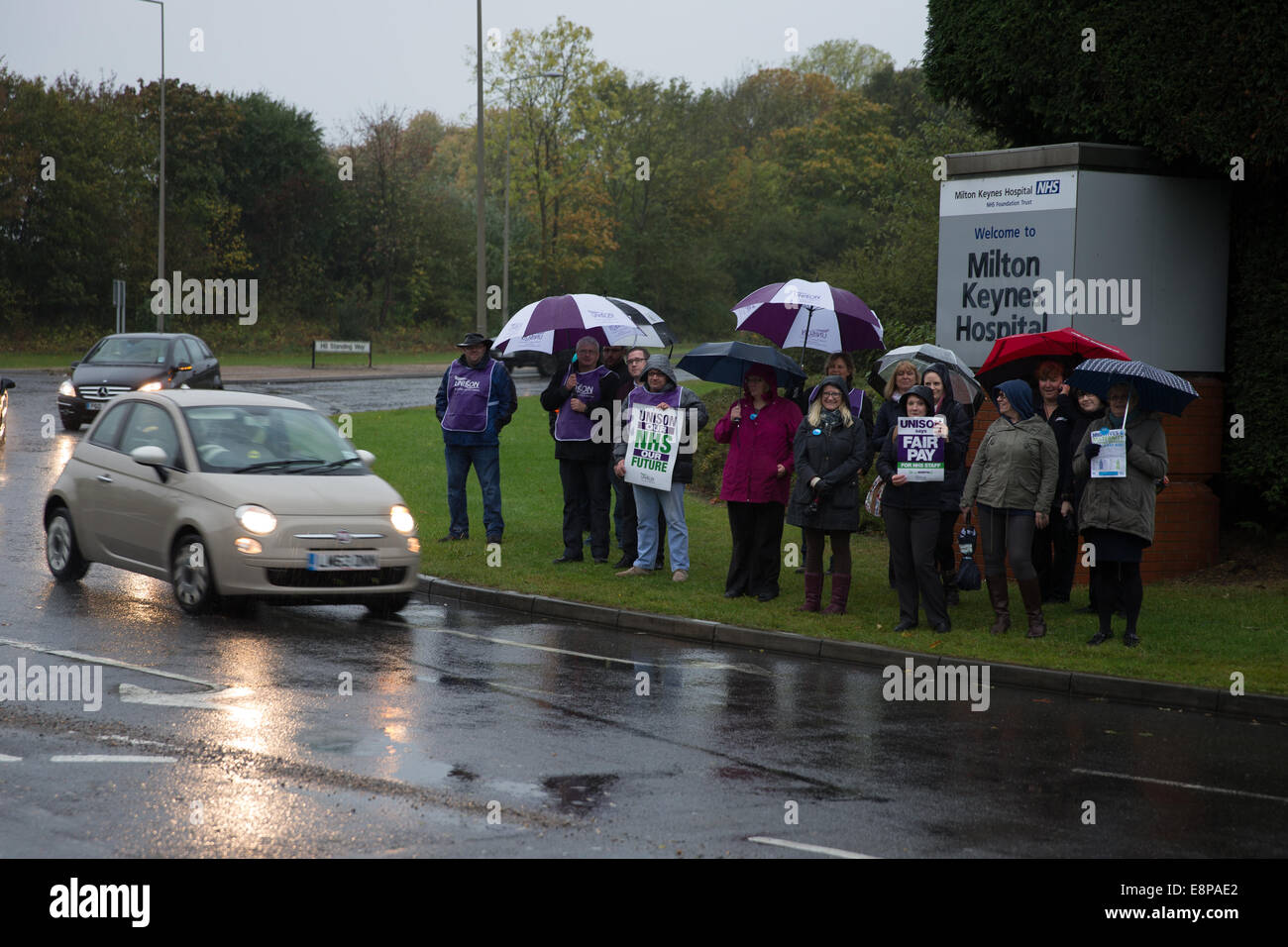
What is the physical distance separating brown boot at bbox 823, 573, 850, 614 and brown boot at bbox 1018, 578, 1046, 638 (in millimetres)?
1497

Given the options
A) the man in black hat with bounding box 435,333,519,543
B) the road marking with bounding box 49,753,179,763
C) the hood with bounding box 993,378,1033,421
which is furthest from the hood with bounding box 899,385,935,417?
the road marking with bounding box 49,753,179,763

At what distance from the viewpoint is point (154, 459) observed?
1130 centimetres

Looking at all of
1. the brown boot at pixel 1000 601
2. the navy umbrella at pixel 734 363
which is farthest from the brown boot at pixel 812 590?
the navy umbrella at pixel 734 363

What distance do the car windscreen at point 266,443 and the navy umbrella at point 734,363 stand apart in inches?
125

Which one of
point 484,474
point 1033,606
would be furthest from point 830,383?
point 484,474

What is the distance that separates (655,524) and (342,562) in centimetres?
376

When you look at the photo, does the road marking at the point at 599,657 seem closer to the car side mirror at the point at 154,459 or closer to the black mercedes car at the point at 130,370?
the car side mirror at the point at 154,459

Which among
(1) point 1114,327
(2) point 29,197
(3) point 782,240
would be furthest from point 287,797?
(3) point 782,240

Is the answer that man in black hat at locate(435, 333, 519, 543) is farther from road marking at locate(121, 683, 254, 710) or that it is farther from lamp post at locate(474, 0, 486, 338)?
lamp post at locate(474, 0, 486, 338)

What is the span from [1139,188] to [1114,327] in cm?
137

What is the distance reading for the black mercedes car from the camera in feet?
82.4

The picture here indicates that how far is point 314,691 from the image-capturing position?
8672mm

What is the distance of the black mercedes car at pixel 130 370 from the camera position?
2512 centimetres
